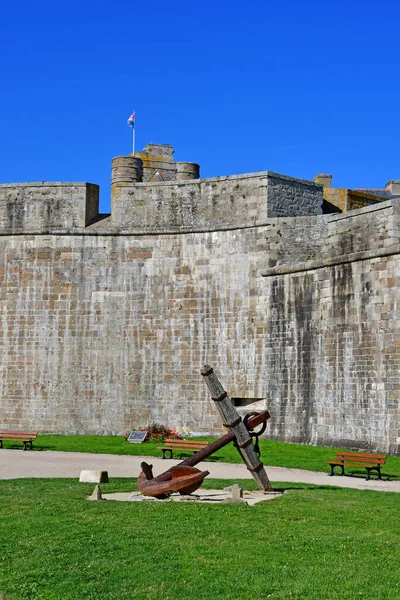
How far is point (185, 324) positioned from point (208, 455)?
38.9ft

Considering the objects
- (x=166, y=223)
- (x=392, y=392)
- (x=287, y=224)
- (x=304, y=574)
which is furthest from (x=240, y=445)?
(x=166, y=223)

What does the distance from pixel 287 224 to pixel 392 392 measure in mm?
5846

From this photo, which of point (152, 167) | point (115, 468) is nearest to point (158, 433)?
point (115, 468)

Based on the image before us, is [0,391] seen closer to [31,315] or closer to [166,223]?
[31,315]

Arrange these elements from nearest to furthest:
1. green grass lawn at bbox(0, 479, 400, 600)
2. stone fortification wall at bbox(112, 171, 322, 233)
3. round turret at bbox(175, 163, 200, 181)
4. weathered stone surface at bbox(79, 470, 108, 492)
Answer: green grass lawn at bbox(0, 479, 400, 600)
weathered stone surface at bbox(79, 470, 108, 492)
stone fortification wall at bbox(112, 171, 322, 233)
round turret at bbox(175, 163, 200, 181)

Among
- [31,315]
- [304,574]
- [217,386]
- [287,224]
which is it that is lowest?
[304,574]

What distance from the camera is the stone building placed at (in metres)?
21.6

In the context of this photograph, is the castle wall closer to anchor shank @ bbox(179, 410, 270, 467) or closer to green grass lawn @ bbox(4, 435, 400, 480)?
green grass lawn @ bbox(4, 435, 400, 480)

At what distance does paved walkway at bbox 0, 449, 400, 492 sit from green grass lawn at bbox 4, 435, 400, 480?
606 millimetres

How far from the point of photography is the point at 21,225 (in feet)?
81.3

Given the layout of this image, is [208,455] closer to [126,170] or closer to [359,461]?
[359,461]

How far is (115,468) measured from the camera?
16.7 metres

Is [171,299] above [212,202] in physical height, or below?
below

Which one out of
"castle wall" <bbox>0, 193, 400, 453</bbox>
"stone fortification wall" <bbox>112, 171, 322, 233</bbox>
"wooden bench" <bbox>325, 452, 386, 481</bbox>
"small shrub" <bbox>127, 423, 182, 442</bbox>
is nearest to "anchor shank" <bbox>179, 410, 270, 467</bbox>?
"wooden bench" <bbox>325, 452, 386, 481</bbox>
